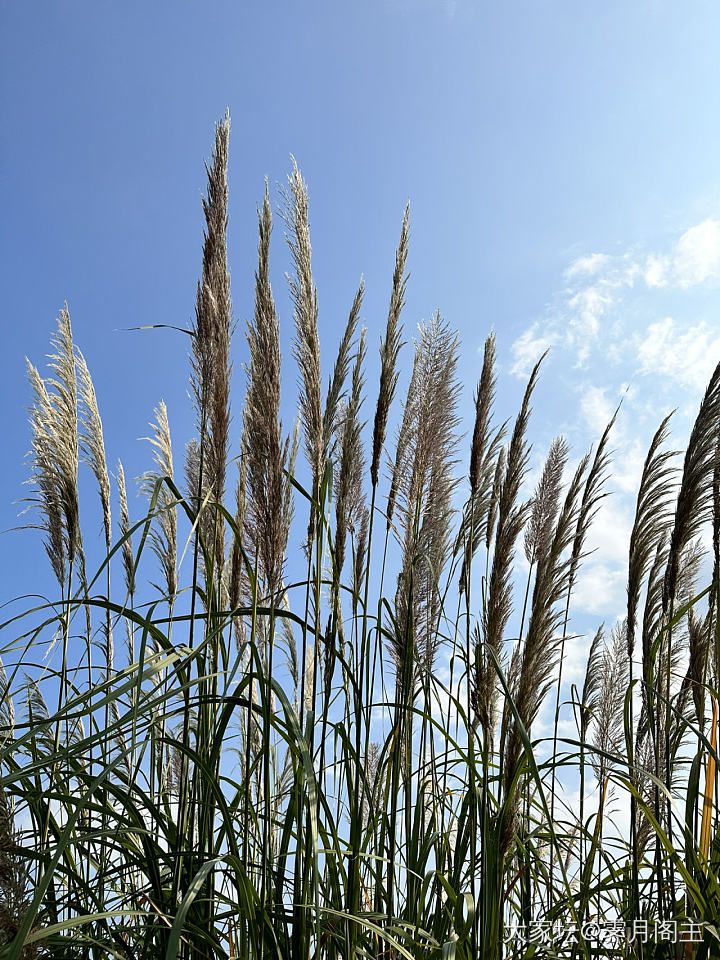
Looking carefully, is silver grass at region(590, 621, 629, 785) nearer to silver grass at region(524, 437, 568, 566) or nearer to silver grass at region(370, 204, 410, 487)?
silver grass at region(524, 437, 568, 566)

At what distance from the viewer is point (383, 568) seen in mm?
2637

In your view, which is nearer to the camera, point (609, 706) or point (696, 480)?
point (696, 480)

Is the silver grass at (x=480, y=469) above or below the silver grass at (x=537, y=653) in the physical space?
above

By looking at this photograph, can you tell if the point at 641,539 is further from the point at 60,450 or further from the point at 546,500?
the point at 60,450

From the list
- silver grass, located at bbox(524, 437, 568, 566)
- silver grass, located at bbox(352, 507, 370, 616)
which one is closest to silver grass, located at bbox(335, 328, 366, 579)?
silver grass, located at bbox(352, 507, 370, 616)

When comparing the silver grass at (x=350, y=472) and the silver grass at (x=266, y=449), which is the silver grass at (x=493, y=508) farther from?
the silver grass at (x=266, y=449)

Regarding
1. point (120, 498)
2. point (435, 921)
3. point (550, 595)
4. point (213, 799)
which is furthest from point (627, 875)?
point (120, 498)

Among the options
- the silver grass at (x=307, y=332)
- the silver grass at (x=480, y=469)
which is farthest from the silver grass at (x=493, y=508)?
the silver grass at (x=307, y=332)

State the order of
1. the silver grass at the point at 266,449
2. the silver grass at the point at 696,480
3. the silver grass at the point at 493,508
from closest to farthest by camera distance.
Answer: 1. the silver grass at the point at 266,449
2. the silver grass at the point at 696,480
3. the silver grass at the point at 493,508

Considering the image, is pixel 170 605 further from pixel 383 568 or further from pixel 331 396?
A: pixel 331 396

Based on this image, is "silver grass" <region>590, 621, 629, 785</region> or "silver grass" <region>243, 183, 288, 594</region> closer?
"silver grass" <region>243, 183, 288, 594</region>

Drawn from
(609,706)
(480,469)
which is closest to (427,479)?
(480,469)

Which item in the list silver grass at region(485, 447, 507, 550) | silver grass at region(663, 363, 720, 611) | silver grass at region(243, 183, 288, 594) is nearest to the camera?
silver grass at region(243, 183, 288, 594)

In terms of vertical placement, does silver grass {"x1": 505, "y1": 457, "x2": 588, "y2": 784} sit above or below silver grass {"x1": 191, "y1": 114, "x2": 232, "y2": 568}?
below
